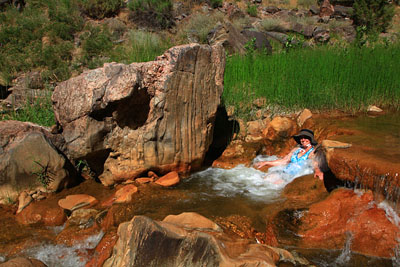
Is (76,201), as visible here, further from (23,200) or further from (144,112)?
(144,112)

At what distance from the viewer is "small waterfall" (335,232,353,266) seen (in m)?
3.09

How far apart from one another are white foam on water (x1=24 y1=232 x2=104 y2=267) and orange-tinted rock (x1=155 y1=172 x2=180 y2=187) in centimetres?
134

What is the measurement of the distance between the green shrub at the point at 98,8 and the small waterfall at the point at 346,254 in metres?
13.8

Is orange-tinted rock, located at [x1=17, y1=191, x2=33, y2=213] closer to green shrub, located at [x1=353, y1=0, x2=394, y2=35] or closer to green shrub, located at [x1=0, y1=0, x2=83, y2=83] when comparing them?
green shrub, located at [x1=0, y1=0, x2=83, y2=83]

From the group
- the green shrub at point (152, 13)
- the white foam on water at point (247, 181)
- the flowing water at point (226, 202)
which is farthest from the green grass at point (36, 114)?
the green shrub at point (152, 13)

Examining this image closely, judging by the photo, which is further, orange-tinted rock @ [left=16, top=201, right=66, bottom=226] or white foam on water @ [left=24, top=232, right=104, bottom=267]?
orange-tinted rock @ [left=16, top=201, right=66, bottom=226]

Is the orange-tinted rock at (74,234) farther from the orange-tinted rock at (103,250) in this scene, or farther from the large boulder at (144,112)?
the large boulder at (144,112)

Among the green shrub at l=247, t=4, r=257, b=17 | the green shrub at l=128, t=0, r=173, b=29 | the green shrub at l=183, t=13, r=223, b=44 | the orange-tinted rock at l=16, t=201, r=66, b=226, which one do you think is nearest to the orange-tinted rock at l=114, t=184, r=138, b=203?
the orange-tinted rock at l=16, t=201, r=66, b=226

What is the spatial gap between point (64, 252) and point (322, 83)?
18.1 ft

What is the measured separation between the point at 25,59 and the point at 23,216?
761 cm

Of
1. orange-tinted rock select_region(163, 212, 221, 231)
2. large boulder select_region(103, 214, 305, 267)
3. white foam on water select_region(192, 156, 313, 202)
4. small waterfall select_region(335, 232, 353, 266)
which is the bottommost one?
white foam on water select_region(192, 156, 313, 202)

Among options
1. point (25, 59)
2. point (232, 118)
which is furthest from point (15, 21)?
point (232, 118)

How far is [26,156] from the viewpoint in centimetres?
431

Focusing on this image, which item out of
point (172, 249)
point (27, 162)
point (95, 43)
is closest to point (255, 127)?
point (27, 162)
